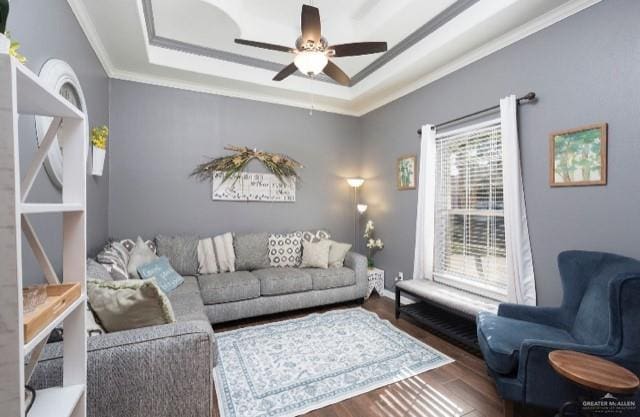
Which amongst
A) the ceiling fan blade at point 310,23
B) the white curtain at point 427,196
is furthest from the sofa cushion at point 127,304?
the white curtain at point 427,196

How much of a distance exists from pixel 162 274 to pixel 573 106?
3.73 metres

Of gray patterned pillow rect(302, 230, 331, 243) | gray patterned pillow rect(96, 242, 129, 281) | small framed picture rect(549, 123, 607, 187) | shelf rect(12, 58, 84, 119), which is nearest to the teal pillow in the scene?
gray patterned pillow rect(96, 242, 129, 281)

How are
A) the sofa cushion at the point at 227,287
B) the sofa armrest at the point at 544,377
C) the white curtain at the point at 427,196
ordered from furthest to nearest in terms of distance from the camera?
the white curtain at the point at 427,196
the sofa cushion at the point at 227,287
the sofa armrest at the point at 544,377

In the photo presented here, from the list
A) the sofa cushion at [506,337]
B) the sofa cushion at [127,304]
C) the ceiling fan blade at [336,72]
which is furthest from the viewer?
the ceiling fan blade at [336,72]

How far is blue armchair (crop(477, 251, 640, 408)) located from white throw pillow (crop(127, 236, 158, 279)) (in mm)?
2921

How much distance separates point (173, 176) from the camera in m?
3.53

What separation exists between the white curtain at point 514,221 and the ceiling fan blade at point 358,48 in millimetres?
1231

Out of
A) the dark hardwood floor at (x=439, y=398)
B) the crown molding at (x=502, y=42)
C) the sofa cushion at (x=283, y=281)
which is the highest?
the crown molding at (x=502, y=42)

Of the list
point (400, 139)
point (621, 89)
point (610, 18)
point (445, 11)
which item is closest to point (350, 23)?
point (445, 11)

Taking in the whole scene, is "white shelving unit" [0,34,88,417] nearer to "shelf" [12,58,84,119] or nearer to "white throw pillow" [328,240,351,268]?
"shelf" [12,58,84,119]

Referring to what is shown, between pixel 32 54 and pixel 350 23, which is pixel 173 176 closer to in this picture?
pixel 32 54

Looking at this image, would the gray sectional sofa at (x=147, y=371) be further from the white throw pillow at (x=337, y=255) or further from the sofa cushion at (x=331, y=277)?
the white throw pillow at (x=337, y=255)

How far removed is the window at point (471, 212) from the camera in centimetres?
269

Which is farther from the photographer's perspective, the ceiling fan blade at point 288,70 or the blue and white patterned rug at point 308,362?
the ceiling fan blade at point 288,70
